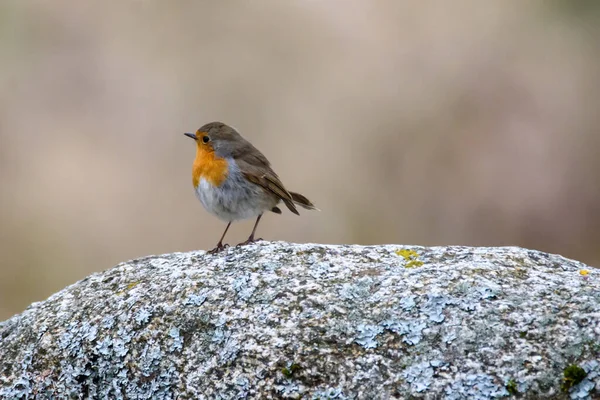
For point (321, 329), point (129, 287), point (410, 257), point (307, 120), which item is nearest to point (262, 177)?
point (129, 287)

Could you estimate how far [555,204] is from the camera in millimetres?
12195

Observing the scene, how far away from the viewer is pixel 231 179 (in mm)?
6207

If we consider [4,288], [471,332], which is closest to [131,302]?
[471,332]

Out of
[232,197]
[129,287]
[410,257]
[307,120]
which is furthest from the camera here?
[307,120]

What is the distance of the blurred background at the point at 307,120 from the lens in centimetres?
1162

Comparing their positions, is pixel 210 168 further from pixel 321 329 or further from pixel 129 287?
pixel 321 329

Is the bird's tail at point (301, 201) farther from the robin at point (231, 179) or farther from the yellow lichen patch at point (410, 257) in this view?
the yellow lichen patch at point (410, 257)

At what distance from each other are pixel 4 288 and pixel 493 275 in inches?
335

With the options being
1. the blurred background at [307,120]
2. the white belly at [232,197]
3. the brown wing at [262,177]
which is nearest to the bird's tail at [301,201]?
the brown wing at [262,177]

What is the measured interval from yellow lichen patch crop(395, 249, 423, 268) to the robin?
2142 millimetres

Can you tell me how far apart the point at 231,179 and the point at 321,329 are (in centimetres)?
277

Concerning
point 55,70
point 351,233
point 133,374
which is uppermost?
point 55,70

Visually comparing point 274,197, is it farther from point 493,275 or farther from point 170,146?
point 170,146

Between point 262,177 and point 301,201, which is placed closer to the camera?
point 262,177
